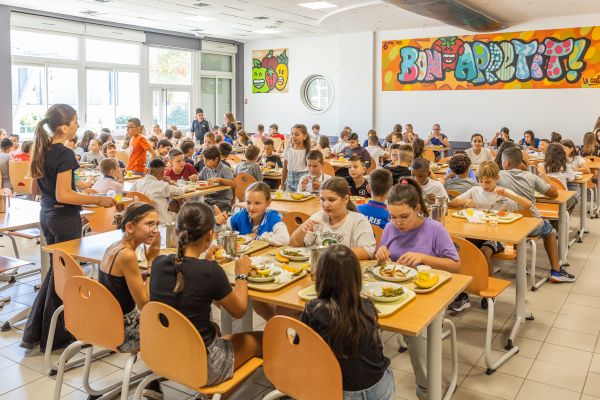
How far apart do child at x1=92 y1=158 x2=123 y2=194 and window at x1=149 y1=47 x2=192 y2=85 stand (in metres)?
8.79

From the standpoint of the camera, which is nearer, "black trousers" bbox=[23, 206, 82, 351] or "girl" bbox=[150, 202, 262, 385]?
"girl" bbox=[150, 202, 262, 385]

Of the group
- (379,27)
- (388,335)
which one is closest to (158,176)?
(388,335)

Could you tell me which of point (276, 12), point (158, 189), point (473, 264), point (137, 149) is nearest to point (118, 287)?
point (473, 264)

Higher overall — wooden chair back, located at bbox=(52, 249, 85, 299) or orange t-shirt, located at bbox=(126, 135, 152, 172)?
orange t-shirt, located at bbox=(126, 135, 152, 172)

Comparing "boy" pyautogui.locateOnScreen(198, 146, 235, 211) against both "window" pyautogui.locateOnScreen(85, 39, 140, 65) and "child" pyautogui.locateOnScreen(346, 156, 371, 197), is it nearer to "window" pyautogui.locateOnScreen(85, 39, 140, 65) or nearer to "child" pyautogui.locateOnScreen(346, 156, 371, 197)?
"child" pyautogui.locateOnScreen(346, 156, 371, 197)

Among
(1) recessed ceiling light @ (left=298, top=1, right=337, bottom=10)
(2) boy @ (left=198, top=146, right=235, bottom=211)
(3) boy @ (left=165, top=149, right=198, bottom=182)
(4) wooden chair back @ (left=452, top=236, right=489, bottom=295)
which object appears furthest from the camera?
(1) recessed ceiling light @ (left=298, top=1, right=337, bottom=10)

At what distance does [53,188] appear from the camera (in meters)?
3.62

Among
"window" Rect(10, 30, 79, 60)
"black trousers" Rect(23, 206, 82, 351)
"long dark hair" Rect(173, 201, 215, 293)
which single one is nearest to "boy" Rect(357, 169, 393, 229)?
"long dark hair" Rect(173, 201, 215, 293)

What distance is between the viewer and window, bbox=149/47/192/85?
13875 mm

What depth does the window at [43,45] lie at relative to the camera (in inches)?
433

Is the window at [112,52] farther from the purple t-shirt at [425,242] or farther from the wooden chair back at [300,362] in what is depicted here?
the wooden chair back at [300,362]

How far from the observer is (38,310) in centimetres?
359

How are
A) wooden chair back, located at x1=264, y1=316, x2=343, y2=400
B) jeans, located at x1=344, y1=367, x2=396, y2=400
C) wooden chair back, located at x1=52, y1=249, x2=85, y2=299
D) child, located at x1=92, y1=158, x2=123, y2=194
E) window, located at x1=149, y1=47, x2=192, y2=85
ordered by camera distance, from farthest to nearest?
1. window, located at x1=149, y1=47, x2=192, y2=85
2. child, located at x1=92, y1=158, x2=123, y2=194
3. wooden chair back, located at x1=52, y1=249, x2=85, y2=299
4. jeans, located at x1=344, y1=367, x2=396, y2=400
5. wooden chair back, located at x1=264, y1=316, x2=343, y2=400

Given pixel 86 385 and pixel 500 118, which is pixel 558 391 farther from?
pixel 500 118
